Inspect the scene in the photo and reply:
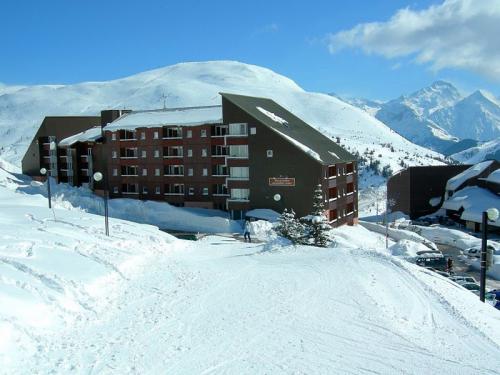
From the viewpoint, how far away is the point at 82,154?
66.8 m

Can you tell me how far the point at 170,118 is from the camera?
5428cm

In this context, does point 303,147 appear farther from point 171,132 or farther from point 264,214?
point 171,132

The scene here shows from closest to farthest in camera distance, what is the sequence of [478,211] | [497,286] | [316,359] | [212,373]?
[212,373] → [316,359] → [497,286] → [478,211]

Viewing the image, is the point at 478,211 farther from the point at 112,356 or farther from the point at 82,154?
the point at 112,356

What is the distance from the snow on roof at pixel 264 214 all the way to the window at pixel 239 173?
3357mm

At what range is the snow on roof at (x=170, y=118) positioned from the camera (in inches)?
2004

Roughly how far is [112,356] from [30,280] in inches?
179

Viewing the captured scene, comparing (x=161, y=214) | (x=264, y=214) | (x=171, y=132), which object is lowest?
(x=161, y=214)

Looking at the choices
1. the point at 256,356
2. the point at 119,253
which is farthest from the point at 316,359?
the point at 119,253

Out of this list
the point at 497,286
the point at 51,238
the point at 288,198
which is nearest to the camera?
the point at 51,238

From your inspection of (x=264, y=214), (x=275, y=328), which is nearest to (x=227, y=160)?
(x=264, y=214)

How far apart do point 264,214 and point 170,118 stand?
1628 cm

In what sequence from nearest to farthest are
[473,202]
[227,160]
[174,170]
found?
[227,160]
[174,170]
[473,202]

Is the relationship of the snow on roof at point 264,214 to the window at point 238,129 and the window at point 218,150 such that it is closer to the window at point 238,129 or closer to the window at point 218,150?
the window at point 218,150
